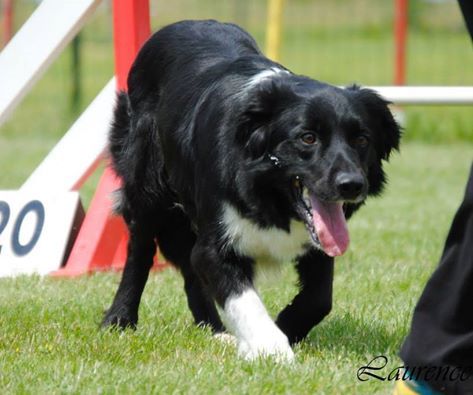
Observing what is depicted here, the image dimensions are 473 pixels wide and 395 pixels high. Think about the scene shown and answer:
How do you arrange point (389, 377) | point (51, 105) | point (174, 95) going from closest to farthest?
1. point (389, 377)
2. point (174, 95)
3. point (51, 105)

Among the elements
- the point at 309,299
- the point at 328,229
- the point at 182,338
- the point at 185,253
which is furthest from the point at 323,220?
the point at 185,253

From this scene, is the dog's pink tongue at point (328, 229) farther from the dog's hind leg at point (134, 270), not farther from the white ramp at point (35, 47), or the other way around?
the white ramp at point (35, 47)

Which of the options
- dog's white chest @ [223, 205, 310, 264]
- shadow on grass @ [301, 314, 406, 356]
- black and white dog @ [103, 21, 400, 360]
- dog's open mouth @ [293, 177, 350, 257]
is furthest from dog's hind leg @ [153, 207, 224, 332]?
dog's open mouth @ [293, 177, 350, 257]

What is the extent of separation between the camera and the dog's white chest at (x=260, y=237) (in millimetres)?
3969

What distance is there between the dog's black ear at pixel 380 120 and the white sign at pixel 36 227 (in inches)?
85.4

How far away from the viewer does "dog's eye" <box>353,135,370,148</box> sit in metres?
3.88

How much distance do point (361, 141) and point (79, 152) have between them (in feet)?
7.57

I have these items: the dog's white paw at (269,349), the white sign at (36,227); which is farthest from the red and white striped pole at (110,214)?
the dog's white paw at (269,349)

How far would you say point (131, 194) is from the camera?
4.73m

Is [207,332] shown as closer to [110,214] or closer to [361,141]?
[361,141]

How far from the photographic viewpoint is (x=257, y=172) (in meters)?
3.90

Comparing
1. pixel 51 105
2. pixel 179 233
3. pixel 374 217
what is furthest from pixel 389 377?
pixel 51 105

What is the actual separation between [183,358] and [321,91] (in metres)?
1.06

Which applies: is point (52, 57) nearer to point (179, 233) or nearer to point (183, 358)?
point (179, 233)
